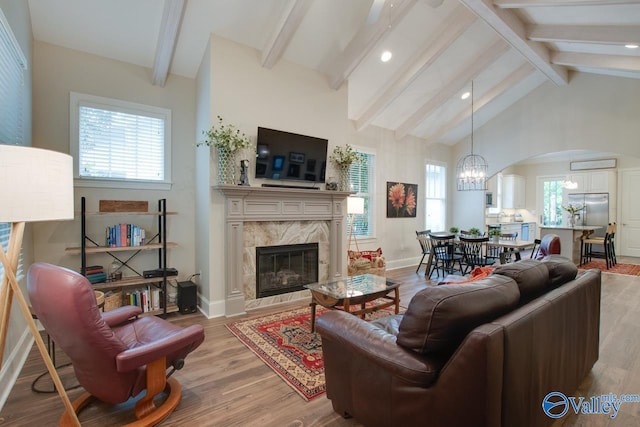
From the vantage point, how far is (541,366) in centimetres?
160

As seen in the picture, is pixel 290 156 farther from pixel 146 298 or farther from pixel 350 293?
pixel 146 298

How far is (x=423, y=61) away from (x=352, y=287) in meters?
3.92

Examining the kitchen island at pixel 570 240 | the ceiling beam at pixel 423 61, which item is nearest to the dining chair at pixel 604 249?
the kitchen island at pixel 570 240

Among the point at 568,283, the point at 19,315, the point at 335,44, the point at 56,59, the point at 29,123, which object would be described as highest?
the point at 335,44

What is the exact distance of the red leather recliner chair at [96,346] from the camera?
A: 65.6 inches

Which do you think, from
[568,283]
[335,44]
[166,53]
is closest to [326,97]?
[335,44]

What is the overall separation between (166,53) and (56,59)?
1229 millimetres

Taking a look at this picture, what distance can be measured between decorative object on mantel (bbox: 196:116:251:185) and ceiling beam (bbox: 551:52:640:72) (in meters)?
5.82

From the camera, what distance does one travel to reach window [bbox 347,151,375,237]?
6.39m

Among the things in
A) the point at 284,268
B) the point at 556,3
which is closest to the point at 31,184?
the point at 284,268

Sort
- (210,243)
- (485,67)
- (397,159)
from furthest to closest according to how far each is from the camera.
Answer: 1. (397,159)
2. (485,67)
3. (210,243)

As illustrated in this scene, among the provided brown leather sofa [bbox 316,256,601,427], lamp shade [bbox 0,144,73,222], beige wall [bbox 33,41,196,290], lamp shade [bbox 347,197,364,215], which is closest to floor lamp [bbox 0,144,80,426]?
lamp shade [bbox 0,144,73,222]

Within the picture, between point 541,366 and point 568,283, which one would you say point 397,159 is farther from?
point 541,366

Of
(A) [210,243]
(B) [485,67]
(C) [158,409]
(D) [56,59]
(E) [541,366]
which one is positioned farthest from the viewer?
(B) [485,67]
